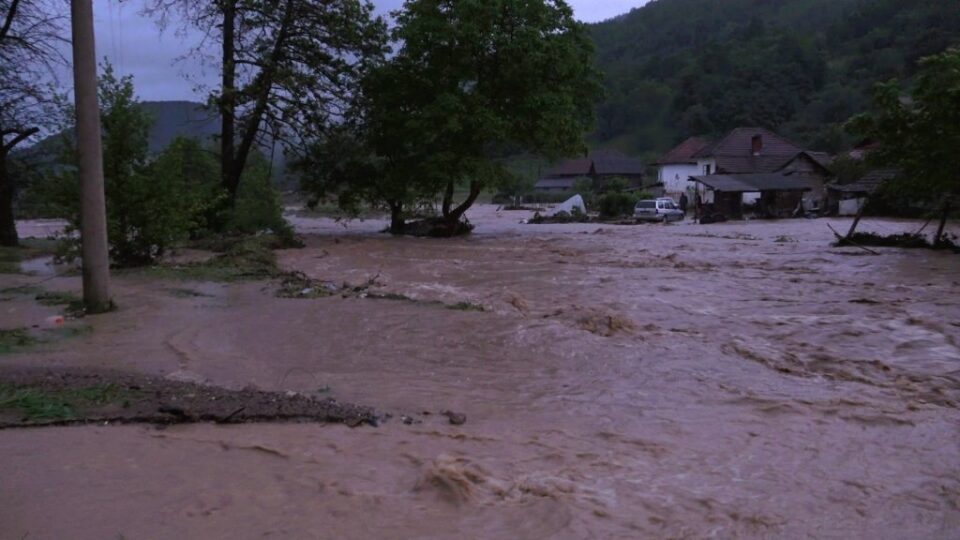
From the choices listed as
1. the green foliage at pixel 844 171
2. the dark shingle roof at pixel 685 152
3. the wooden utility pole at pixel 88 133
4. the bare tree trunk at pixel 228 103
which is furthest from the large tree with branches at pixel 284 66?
the dark shingle roof at pixel 685 152

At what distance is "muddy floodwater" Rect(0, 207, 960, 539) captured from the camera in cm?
421

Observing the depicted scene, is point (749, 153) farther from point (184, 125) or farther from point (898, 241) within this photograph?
point (184, 125)

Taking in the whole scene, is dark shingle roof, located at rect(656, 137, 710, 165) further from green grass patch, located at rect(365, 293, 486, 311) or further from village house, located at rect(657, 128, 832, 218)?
green grass patch, located at rect(365, 293, 486, 311)

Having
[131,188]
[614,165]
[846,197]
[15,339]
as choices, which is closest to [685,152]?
[614,165]

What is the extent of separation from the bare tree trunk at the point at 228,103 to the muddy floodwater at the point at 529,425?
12.2 meters

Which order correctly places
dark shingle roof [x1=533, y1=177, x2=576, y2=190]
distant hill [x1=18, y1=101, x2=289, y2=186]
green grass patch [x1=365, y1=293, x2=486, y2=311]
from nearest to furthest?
green grass patch [x1=365, y1=293, x2=486, y2=311]
distant hill [x1=18, y1=101, x2=289, y2=186]
dark shingle roof [x1=533, y1=177, x2=576, y2=190]

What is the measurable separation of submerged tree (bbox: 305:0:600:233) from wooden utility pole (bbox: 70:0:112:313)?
15.7 meters

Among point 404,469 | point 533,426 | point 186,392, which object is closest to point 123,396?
point 186,392

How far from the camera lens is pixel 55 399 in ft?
19.0

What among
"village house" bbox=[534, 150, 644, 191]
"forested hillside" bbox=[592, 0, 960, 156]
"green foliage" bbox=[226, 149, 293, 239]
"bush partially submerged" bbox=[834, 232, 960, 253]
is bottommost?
"bush partially submerged" bbox=[834, 232, 960, 253]

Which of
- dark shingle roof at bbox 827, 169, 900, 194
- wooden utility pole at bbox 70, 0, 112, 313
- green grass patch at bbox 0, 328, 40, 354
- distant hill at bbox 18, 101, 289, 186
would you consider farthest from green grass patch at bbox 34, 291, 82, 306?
dark shingle roof at bbox 827, 169, 900, 194

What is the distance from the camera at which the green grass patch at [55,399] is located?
547cm

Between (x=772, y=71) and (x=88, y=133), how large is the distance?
3534 inches

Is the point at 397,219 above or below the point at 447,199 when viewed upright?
below
